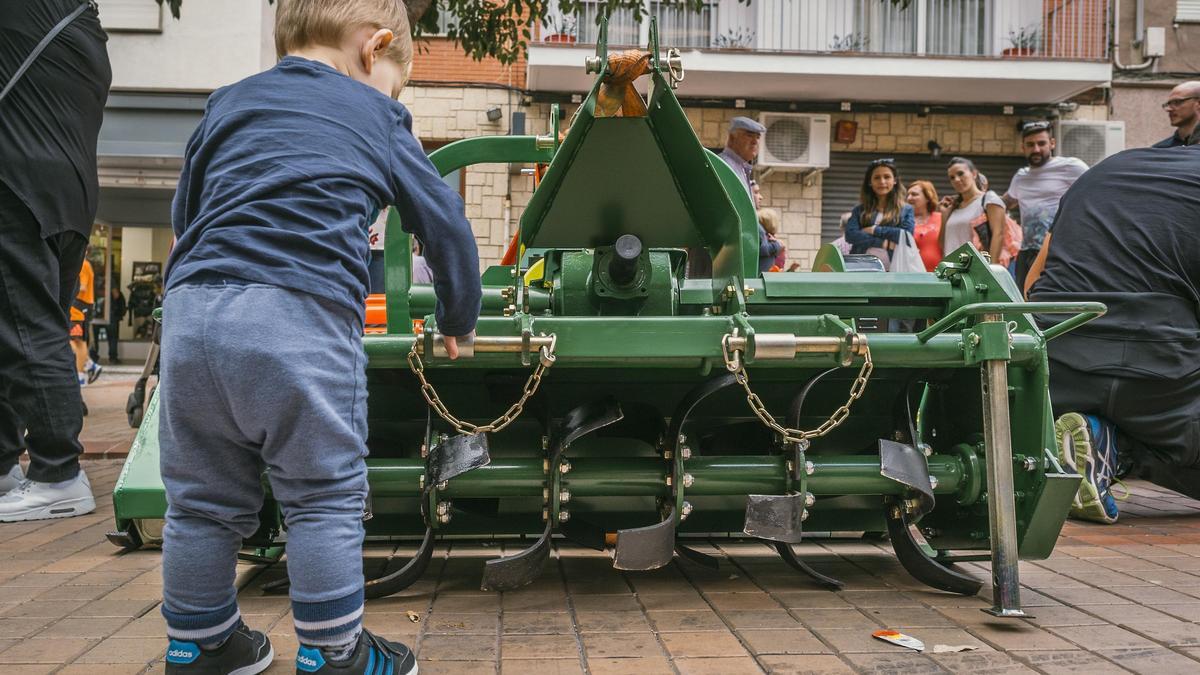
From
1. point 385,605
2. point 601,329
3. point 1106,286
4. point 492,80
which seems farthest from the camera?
point 492,80

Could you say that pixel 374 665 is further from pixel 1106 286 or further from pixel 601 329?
pixel 1106 286

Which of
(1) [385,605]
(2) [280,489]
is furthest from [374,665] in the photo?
(1) [385,605]

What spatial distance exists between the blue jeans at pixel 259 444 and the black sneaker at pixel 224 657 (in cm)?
4

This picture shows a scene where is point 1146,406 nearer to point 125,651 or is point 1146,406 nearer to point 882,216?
point 882,216

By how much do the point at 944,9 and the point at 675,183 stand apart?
1295 cm

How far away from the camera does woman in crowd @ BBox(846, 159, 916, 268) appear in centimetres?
618

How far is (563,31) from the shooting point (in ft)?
43.1

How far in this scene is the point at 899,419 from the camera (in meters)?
3.01

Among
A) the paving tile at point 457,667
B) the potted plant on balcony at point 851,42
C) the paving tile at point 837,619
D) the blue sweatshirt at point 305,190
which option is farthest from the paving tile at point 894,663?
the potted plant on balcony at point 851,42

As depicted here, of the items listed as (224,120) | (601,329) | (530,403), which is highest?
(224,120)

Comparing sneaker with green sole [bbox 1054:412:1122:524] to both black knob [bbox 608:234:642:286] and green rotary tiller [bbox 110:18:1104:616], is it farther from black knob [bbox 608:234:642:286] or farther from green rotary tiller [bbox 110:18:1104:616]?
black knob [bbox 608:234:642:286]

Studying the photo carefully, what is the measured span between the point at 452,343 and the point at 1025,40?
14.0 m

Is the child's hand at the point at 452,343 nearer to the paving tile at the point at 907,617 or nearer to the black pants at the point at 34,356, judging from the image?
the paving tile at the point at 907,617

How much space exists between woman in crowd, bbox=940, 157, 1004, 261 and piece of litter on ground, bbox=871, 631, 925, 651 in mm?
4421
